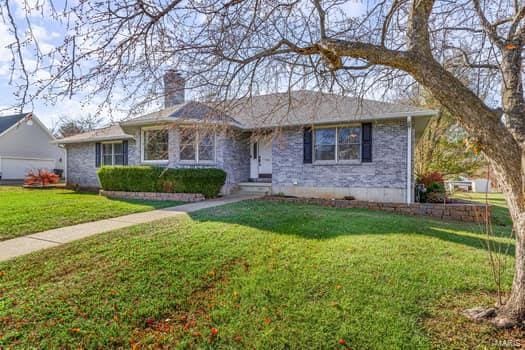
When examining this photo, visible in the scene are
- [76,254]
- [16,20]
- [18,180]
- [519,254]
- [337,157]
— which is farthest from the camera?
[18,180]

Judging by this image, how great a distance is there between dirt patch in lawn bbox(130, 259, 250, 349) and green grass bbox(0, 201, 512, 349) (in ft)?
0.05

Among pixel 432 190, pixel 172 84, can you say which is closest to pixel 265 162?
pixel 432 190

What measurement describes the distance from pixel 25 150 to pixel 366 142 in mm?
26366

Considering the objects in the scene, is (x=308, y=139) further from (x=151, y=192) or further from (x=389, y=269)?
(x=389, y=269)

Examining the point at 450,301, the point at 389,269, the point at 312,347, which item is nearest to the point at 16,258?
the point at 312,347

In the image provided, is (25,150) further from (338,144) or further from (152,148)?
(338,144)

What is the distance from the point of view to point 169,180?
11.1 m

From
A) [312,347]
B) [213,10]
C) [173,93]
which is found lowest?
[312,347]

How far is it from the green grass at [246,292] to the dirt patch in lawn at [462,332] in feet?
0.05

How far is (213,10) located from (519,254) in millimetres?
4650

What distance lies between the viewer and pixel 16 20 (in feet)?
8.64

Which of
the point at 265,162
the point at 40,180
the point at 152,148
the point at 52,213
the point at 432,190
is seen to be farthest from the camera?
the point at 40,180

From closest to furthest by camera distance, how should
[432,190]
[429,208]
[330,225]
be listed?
[330,225], [429,208], [432,190]

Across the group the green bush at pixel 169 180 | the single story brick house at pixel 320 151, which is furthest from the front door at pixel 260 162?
the green bush at pixel 169 180
